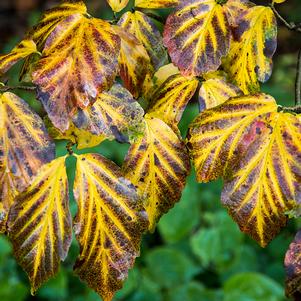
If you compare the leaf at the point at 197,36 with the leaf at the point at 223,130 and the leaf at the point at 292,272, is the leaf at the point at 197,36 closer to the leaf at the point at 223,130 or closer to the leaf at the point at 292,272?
the leaf at the point at 223,130

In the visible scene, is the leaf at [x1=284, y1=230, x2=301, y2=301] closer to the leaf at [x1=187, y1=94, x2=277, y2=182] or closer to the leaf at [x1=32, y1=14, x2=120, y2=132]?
the leaf at [x1=187, y1=94, x2=277, y2=182]

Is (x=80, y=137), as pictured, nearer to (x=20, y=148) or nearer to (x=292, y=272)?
(x=20, y=148)

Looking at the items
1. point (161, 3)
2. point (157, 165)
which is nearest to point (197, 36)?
point (161, 3)

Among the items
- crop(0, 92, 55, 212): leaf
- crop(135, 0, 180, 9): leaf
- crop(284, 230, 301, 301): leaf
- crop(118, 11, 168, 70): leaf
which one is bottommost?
crop(284, 230, 301, 301): leaf

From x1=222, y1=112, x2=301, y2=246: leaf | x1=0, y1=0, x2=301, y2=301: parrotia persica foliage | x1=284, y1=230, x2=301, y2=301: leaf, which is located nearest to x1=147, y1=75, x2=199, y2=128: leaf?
x1=0, y1=0, x2=301, y2=301: parrotia persica foliage

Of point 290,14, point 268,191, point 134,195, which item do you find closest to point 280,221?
point 268,191

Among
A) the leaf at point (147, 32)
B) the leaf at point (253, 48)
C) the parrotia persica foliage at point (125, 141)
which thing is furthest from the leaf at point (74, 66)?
the leaf at point (253, 48)
